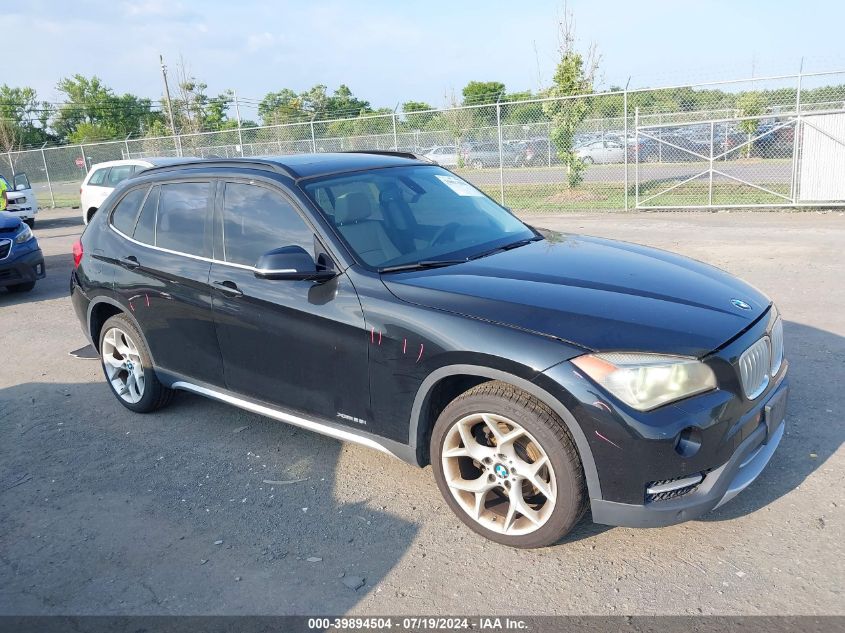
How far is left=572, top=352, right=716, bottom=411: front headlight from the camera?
9.18ft

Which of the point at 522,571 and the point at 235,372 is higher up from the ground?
the point at 235,372

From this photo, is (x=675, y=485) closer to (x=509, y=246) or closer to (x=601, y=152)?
(x=509, y=246)

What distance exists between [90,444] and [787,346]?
5254 mm

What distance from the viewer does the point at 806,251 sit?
9211 mm

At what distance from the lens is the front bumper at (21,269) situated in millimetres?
9180

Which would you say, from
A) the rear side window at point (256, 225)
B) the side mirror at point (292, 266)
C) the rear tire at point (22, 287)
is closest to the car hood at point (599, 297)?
the side mirror at point (292, 266)

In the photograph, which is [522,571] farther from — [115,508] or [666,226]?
[666,226]

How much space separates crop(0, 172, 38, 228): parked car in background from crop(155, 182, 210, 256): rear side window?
53.6 ft

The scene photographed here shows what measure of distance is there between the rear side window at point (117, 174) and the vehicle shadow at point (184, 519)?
9.67 m

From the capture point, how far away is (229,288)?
4051mm

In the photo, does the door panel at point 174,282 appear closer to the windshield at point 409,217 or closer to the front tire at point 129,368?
the front tire at point 129,368

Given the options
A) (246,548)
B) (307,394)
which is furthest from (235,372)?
(246,548)

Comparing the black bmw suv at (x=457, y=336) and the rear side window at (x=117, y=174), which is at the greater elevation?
the rear side window at (x=117, y=174)

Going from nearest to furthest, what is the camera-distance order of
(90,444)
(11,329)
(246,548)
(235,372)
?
(246,548) → (235,372) → (90,444) → (11,329)
